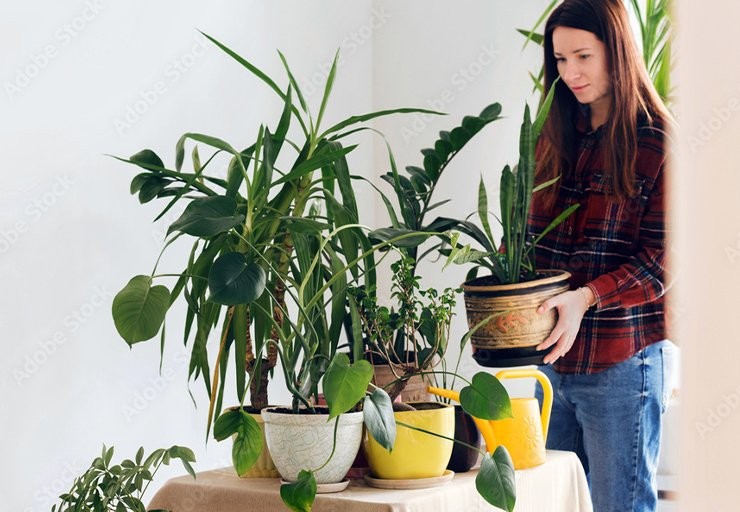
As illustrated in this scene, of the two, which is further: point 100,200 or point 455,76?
point 455,76

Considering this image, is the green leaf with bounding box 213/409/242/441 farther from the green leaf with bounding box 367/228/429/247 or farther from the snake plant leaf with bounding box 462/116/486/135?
the snake plant leaf with bounding box 462/116/486/135

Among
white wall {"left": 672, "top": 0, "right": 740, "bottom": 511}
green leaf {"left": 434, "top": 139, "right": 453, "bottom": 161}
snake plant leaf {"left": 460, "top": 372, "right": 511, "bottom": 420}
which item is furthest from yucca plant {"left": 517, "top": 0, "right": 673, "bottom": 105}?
white wall {"left": 672, "top": 0, "right": 740, "bottom": 511}

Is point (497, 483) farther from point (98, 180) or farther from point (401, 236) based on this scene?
point (98, 180)

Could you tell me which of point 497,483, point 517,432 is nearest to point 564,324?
point 517,432

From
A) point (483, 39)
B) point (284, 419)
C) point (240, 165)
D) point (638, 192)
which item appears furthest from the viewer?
point (483, 39)

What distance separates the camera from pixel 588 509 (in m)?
1.58

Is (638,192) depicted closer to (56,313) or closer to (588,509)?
(588,509)

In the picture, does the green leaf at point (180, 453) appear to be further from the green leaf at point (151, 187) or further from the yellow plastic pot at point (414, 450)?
the green leaf at point (151, 187)

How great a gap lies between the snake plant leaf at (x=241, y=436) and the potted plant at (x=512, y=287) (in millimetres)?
482

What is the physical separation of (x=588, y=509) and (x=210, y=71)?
1754 mm

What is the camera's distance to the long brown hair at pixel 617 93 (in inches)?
70.9

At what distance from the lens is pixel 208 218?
118 centimetres

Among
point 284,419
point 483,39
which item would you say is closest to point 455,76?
point 483,39

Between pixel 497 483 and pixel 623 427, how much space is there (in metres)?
0.70
